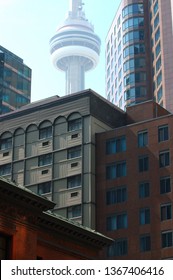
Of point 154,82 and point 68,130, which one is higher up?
point 154,82

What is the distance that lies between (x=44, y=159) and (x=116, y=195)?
43.5 feet

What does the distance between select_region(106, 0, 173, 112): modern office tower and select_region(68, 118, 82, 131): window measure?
37843 millimetres

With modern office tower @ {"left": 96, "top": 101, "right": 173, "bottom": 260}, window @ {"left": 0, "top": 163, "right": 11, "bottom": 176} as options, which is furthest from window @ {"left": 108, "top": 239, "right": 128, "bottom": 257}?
window @ {"left": 0, "top": 163, "right": 11, "bottom": 176}

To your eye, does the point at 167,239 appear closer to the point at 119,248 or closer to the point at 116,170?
the point at 119,248

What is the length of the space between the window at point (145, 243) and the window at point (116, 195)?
632 centimetres

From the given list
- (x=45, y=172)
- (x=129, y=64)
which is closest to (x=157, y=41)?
(x=129, y=64)

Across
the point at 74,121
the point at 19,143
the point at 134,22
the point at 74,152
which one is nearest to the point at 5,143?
the point at 19,143

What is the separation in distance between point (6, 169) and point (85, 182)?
14.8 m

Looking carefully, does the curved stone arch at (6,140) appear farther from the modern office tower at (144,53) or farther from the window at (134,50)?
the window at (134,50)

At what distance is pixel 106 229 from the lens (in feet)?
282

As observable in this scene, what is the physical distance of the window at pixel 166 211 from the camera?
82.2 m
